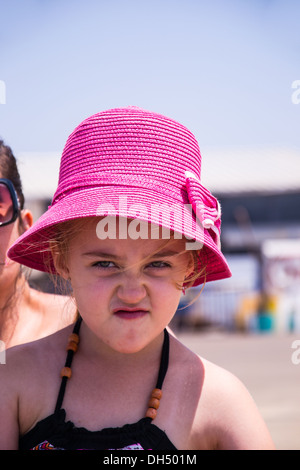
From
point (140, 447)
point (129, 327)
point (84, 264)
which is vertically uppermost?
point (84, 264)

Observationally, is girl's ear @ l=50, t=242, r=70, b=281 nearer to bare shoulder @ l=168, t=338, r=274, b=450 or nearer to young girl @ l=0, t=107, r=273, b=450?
young girl @ l=0, t=107, r=273, b=450

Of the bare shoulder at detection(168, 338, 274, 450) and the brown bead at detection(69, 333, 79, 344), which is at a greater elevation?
the brown bead at detection(69, 333, 79, 344)

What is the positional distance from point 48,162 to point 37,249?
16.8 meters

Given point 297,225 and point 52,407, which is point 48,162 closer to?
point 297,225

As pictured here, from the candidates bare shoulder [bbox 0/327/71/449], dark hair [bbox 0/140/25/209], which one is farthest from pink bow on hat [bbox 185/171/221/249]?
dark hair [bbox 0/140/25/209]

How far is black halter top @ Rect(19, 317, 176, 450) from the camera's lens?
1.51 meters

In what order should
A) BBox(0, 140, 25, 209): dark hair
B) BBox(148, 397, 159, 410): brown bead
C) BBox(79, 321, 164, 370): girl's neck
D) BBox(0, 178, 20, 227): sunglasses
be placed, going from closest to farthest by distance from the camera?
BBox(148, 397, 159, 410): brown bead < BBox(79, 321, 164, 370): girl's neck < BBox(0, 178, 20, 227): sunglasses < BBox(0, 140, 25, 209): dark hair

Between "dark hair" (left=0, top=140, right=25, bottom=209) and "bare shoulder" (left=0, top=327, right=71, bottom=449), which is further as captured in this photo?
"dark hair" (left=0, top=140, right=25, bottom=209)

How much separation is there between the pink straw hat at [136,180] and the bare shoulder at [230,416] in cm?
37

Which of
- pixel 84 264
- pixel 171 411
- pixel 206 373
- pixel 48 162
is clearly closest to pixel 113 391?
pixel 171 411

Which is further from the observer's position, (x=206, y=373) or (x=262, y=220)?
(x=262, y=220)

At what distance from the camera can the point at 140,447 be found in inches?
59.1

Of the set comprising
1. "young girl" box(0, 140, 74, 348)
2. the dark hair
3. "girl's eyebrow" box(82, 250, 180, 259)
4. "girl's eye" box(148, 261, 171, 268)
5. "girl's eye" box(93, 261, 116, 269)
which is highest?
the dark hair

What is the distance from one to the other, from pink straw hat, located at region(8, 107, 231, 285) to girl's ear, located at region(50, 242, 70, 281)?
30 millimetres
